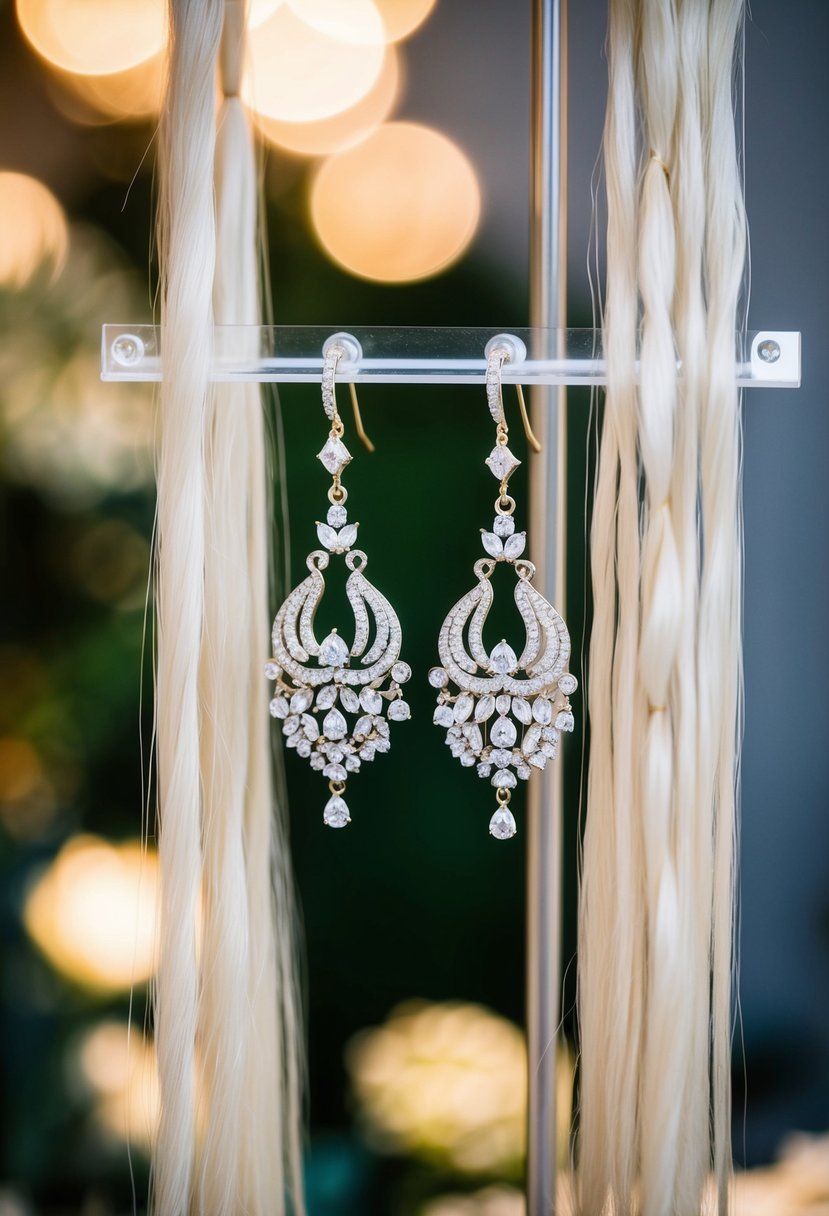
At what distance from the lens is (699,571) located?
2.21ft

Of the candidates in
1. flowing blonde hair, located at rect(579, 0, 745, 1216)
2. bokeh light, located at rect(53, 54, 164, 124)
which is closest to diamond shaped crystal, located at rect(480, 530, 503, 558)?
flowing blonde hair, located at rect(579, 0, 745, 1216)

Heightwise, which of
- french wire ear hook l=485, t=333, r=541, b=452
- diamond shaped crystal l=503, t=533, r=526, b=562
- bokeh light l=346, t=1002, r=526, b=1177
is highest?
french wire ear hook l=485, t=333, r=541, b=452

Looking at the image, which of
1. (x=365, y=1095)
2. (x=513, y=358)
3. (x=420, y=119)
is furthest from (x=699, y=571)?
(x=365, y=1095)

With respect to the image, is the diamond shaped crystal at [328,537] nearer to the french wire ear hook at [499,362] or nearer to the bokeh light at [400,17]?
the french wire ear hook at [499,362]

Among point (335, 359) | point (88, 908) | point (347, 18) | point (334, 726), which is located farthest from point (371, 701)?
point (347, 18)

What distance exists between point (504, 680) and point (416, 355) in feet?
0.84

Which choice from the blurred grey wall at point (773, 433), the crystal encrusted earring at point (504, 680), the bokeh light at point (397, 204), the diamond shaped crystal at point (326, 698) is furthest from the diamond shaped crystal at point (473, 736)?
the bokeh light at point (397, 204)

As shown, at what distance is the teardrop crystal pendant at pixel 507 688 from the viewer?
1.87 ft

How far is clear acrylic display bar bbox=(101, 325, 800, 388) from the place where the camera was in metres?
0.59

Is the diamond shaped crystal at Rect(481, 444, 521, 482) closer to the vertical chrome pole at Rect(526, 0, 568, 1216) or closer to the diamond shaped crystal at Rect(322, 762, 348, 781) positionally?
the vertical chrome pole at Rect(526, 0, 568, 1216)

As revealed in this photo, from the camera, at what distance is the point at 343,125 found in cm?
73

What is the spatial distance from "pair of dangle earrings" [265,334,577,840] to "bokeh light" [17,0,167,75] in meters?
0.42

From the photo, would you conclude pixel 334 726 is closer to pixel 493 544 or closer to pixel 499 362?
pixel 493 544

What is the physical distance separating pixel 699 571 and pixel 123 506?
0.55 m
